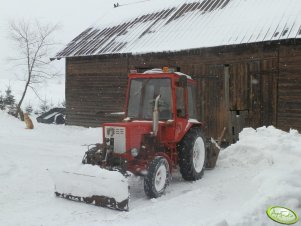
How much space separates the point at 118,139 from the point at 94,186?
974 mm

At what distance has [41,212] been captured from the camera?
578 cm

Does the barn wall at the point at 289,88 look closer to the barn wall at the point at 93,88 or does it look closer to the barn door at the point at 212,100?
the barn door at the point at 212,100

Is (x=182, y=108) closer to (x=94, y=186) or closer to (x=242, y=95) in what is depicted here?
(x=94, y=186)

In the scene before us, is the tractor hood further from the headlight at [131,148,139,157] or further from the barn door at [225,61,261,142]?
the barn door at [225,61,261,142]

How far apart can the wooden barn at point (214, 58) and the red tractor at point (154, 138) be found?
4755mm

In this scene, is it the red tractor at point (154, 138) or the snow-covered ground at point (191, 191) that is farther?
the red tractor at point (154, 138)

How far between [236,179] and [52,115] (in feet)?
63.8

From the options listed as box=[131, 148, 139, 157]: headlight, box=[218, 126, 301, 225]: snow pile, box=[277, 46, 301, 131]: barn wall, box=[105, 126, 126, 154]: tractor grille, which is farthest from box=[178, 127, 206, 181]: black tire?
box=[277, 46, 301, 131]: barn wall

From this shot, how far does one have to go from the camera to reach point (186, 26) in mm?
15461

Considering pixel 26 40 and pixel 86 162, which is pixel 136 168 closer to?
pixel 86 162

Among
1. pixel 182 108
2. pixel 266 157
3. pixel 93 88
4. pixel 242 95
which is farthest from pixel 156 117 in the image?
pixel 93 88

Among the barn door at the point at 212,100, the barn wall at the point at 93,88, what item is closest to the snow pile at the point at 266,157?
the barn door at the point at 212,100

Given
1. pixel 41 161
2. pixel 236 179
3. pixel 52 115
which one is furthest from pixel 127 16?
pixel 236 179

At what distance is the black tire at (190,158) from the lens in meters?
7.70
